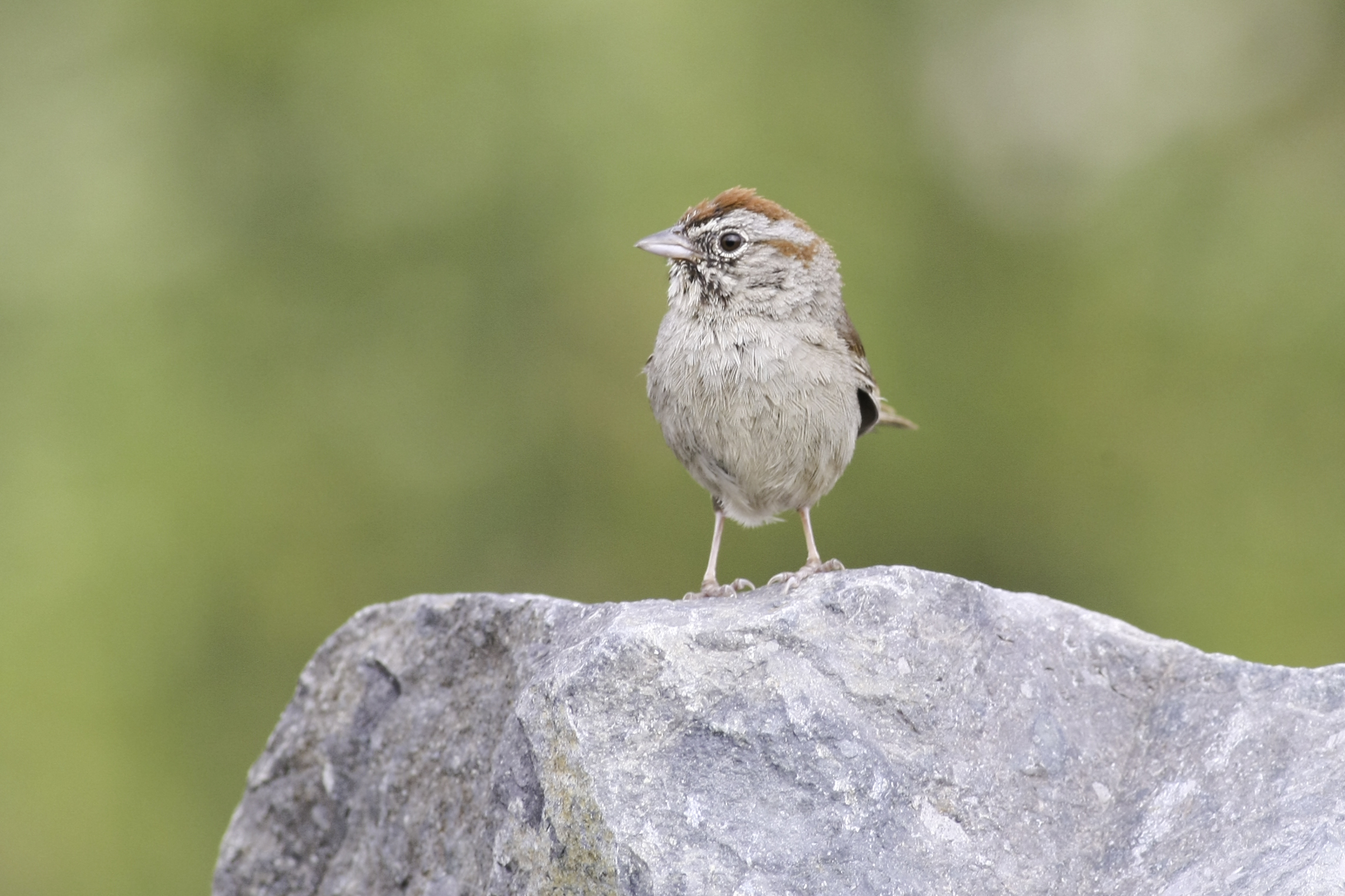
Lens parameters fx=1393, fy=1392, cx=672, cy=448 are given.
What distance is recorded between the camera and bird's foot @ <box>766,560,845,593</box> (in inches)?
159

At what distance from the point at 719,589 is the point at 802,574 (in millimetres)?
330

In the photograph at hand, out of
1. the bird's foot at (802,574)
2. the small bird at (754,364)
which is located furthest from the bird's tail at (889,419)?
the bird's foot at (802,574)

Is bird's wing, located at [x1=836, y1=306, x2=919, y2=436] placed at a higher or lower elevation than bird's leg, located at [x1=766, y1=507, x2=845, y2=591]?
higher

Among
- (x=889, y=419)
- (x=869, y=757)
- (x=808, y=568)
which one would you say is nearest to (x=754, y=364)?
(x=808, y=568)

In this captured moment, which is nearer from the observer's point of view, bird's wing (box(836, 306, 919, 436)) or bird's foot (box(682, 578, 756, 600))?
bird's foot (box(682, 578, 756, 600))

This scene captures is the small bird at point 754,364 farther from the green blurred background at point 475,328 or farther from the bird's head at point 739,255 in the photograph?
the green blurred background at point 475,328

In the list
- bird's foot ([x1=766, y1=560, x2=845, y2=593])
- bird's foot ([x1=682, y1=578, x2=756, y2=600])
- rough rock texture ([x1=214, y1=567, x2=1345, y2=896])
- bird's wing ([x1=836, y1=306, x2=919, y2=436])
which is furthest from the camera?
bird's wing ([x1=836, y1=306, x2=919, y2=436])

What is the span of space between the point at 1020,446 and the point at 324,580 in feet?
13.1

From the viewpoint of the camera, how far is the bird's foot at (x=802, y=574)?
404 cm

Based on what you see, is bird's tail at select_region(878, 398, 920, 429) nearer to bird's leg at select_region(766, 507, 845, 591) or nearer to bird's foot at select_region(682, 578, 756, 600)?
bird's leg at select_region(766, 507, 845, 591)

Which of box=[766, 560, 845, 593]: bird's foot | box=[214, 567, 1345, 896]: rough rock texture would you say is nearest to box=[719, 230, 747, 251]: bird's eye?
box=[766, 560, 845, 593]: bird's foot

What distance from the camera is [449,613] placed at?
4.41 metres

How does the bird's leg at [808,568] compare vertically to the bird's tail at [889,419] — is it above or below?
below

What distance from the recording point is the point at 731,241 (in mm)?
4863
